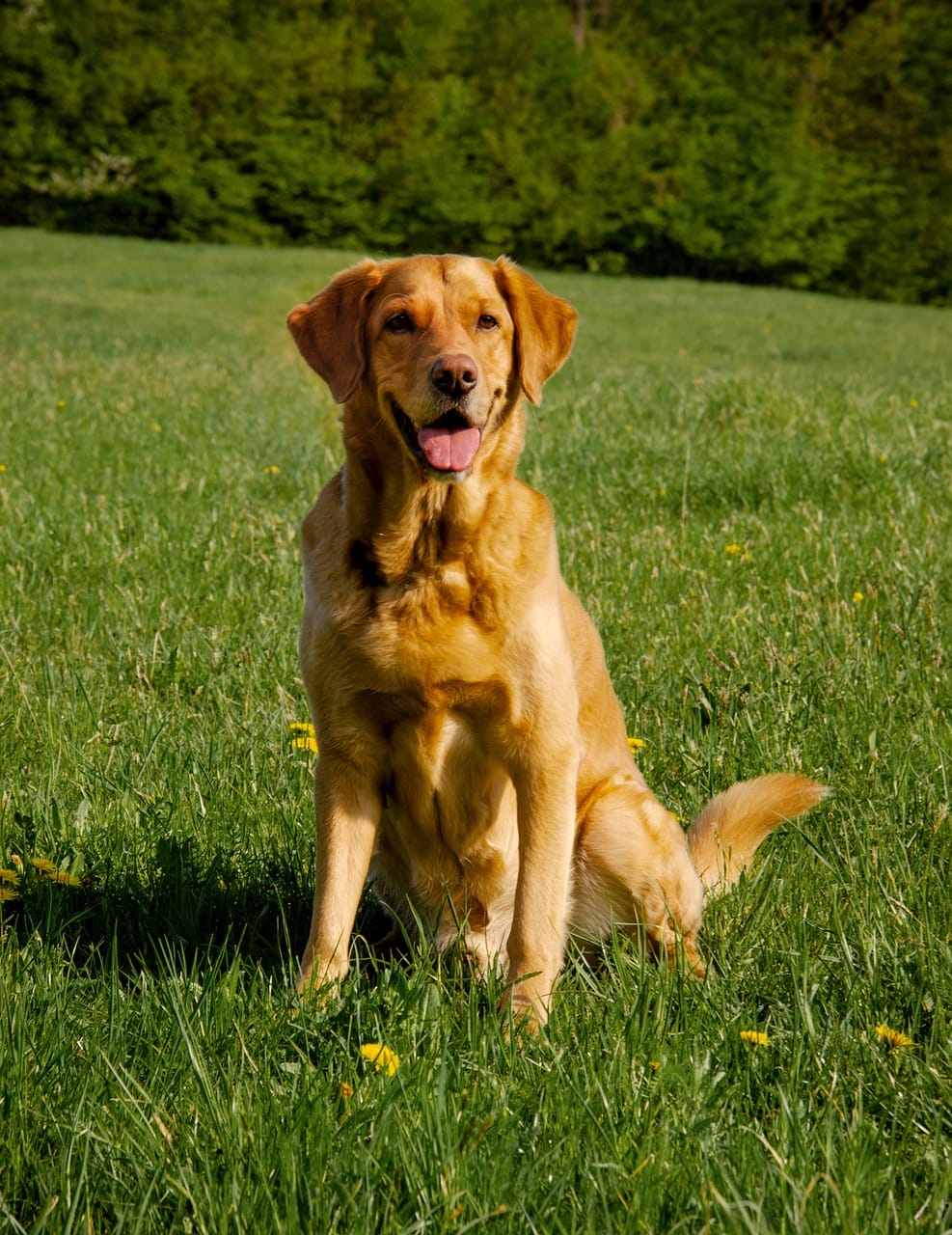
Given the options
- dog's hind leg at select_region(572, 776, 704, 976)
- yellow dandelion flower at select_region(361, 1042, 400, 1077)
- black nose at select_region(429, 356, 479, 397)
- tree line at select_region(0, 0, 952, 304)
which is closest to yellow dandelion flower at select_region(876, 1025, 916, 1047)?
dog's hind leg at select_region(572, 776, 704, 976)

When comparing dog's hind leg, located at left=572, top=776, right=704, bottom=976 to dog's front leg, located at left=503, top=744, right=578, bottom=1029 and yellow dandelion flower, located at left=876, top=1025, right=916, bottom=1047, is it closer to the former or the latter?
dog's front leg, located at left=503, top=744, right=578, bottom=1029

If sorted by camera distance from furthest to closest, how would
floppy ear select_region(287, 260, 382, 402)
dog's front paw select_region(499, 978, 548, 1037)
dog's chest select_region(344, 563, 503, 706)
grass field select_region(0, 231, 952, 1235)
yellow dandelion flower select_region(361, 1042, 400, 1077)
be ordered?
floppy ear select_region(287, 260, 382, 402) < dog's chest select_region(344, 563, 503, 706) < dog's front paw select_region(499, 978, 548, 1037) < yellow dandelion flower select_region(361, 1042, 400, 1077) < grass field select_region(0, 231, 952, 1235)

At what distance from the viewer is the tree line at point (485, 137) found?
36.2 m

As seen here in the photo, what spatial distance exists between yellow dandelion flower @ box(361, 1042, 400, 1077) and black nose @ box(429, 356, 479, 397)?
1.29 metres

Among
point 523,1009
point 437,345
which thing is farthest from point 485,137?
point 523,1009

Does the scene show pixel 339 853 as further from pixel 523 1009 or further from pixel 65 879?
pixel 65 879

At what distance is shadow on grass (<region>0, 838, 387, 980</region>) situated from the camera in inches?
97.5

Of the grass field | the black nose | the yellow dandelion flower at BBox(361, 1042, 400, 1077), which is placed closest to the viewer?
the grass field

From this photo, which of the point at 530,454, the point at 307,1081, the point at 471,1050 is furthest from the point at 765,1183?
the point at 530,454

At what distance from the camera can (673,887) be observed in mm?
2584

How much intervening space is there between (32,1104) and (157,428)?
6.11 m

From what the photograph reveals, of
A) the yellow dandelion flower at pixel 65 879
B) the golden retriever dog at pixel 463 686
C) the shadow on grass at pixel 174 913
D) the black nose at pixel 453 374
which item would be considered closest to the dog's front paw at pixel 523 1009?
the golden retriever dog at pixel 463 686

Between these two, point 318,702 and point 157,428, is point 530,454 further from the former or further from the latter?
point 318,702

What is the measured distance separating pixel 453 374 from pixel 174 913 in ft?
4.18
